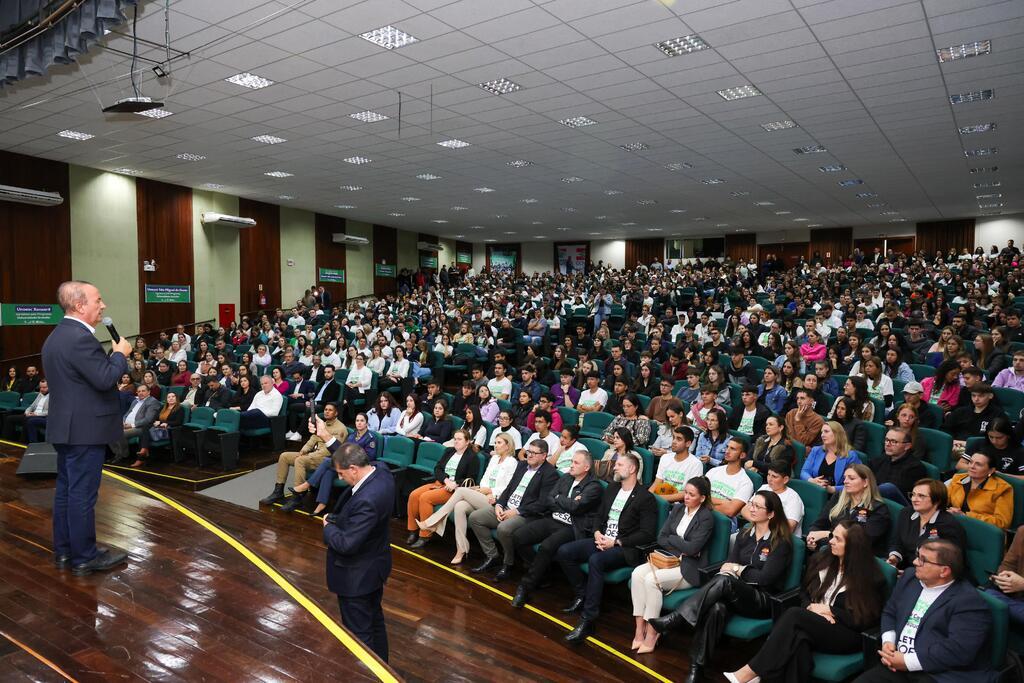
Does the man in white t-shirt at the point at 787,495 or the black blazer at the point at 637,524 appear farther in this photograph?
the black blazer at the point at 637,524

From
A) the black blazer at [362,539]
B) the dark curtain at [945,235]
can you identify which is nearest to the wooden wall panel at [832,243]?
the dark curtain at [945,235]

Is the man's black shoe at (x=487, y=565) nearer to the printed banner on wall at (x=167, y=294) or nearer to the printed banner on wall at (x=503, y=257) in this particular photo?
the printed banner on wall at (x=167, y=294)

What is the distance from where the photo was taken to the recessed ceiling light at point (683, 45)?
6.36 m

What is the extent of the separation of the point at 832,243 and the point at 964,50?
1957cm

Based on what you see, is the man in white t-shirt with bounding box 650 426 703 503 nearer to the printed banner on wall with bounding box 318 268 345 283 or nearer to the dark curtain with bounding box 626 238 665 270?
the printed banner on wall with bounding box 318 268 345 283

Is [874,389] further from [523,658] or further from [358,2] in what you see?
[358,2]

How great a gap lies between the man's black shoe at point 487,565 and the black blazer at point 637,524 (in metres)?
1.17

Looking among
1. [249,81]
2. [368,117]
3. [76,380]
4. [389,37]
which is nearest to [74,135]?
[249,81]

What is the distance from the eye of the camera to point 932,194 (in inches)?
614

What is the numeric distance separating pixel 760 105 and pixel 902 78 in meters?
1.62

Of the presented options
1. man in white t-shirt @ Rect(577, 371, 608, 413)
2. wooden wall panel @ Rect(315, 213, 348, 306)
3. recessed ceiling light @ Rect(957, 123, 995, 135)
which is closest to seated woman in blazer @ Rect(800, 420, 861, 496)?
man in white t-shirt @ Rect(577, 371, 608, 413)

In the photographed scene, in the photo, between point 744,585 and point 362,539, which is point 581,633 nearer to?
point 744,585

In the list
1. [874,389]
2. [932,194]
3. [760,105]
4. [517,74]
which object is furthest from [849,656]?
[932,194]

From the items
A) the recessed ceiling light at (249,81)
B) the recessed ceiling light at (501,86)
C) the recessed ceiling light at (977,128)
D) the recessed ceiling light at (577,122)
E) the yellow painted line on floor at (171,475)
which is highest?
the recessed ceiling light at (577,122)
